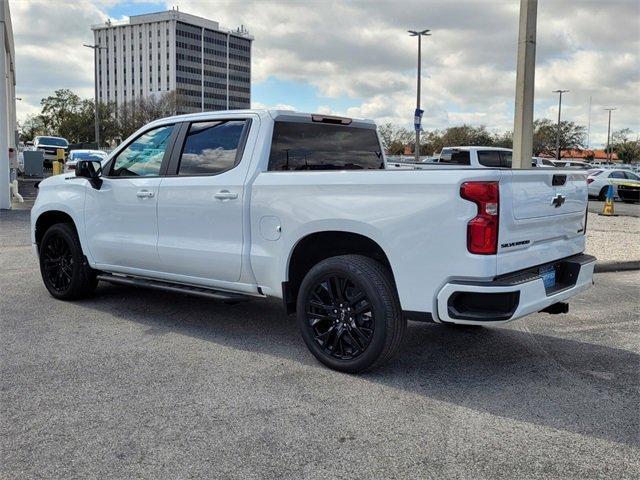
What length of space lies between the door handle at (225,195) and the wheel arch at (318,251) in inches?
27.5

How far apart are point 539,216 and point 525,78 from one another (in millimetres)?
4840

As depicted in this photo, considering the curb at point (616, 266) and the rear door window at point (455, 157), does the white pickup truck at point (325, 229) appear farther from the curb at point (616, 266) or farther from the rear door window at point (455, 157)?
the rear door window at point (455, 157)

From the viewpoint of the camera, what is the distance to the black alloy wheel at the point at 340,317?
443cm

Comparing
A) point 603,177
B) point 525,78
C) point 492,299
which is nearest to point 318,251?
point 492,299

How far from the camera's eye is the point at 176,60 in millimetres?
126625

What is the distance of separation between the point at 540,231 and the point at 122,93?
516 feet

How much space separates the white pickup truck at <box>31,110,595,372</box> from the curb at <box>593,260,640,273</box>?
4.60 meters

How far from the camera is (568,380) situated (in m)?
4.49

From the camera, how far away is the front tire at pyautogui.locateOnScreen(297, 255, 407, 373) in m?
4.27

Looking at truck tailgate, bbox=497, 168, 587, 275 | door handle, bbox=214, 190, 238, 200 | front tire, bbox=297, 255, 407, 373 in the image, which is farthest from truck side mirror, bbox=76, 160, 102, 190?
truck tailgate, bbox=497, 168, 587, 275

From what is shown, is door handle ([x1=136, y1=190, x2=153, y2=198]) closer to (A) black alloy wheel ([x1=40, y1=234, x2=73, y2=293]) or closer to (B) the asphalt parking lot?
(B) the asphalt parking lot

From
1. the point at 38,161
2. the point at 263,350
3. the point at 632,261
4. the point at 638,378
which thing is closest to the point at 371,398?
the point at 263,350

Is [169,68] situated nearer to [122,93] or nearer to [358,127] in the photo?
[122,93]

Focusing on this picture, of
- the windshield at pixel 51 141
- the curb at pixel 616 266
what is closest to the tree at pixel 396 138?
the windshield at pixel 51 141
